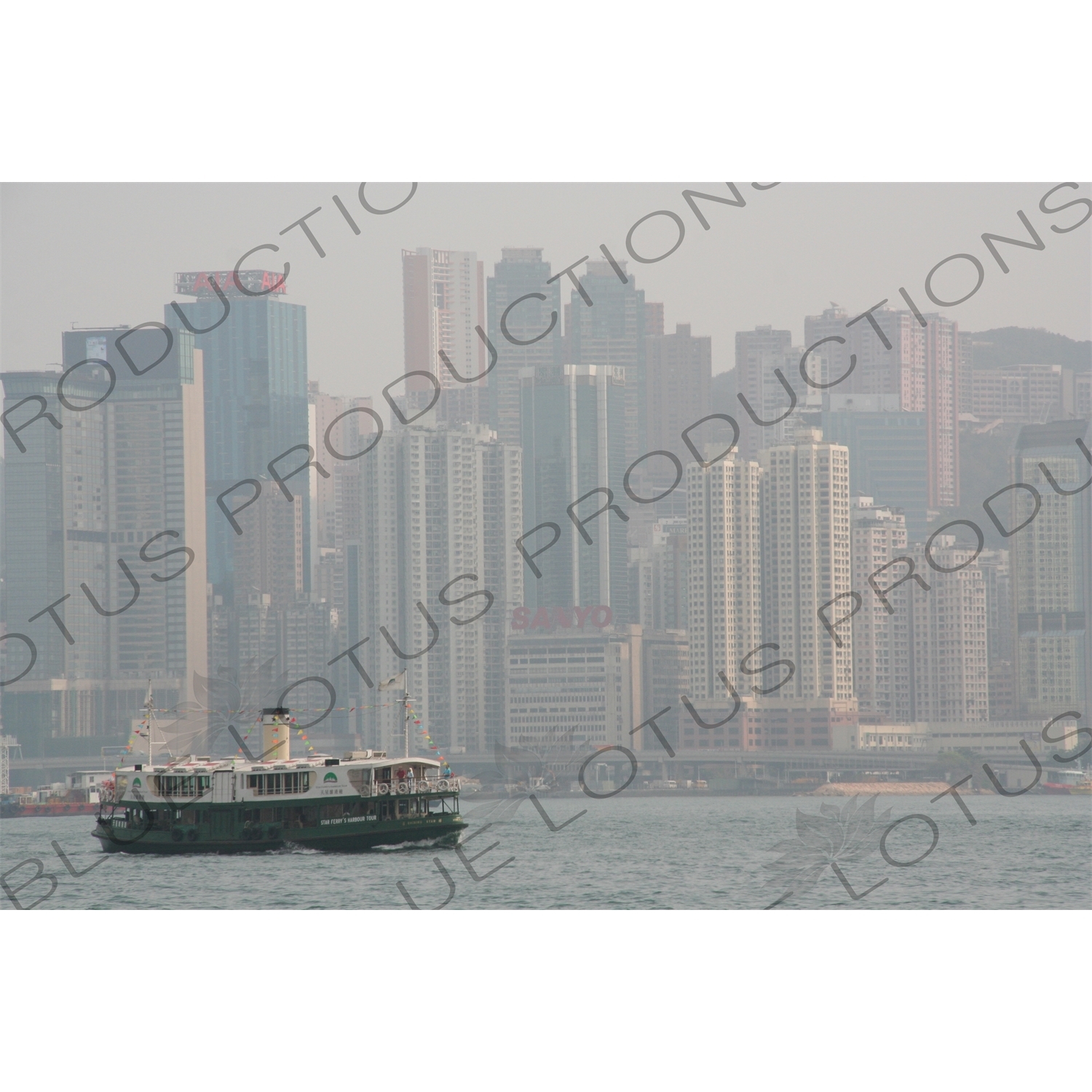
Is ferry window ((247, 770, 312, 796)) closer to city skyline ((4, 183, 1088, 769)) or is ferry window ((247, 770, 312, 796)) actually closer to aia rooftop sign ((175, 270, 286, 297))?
aia rooftop sign ((175, 270, 286, 297))

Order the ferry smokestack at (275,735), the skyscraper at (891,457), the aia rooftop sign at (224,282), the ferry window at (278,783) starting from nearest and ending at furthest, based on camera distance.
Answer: the ferry window at (278,783), the ferry smokestack at (275,735), the aia rooftop sign at (224,282), the skyscraper at (891,457)

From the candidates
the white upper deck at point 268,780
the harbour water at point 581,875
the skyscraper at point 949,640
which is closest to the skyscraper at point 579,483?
the skyscraper at point 949,640

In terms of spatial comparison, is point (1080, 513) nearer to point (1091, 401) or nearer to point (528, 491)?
point (1091, 401)

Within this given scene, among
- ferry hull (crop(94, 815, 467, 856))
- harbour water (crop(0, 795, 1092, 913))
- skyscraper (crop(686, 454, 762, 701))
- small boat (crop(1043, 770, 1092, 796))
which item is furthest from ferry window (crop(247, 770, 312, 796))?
skyscraper (crop(686, 454, 762, 701))

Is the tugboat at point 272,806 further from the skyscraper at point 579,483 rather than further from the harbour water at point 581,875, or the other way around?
the skyscraper at point 579,483

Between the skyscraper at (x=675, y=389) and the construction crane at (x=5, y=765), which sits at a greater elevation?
the skyscraper at (x=675, y=389)

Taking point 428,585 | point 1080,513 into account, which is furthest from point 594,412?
point 1080,513
